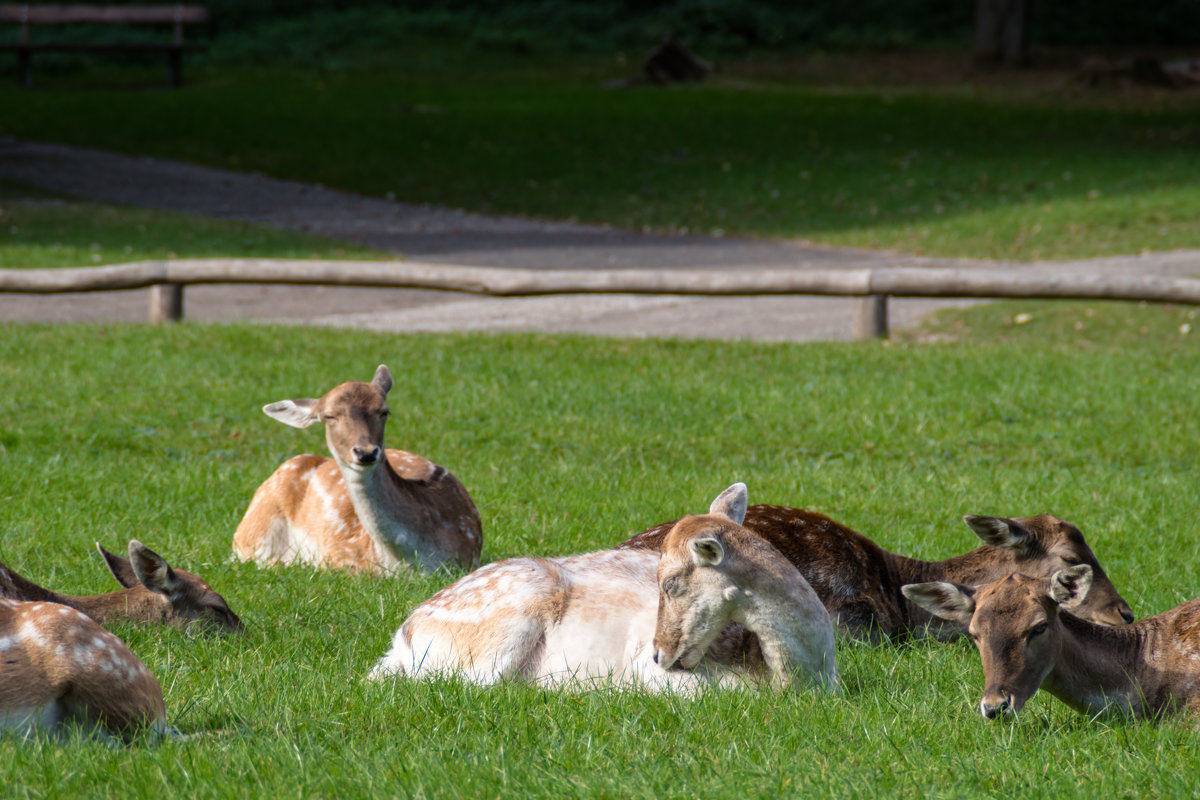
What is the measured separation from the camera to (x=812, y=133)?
94.2ft

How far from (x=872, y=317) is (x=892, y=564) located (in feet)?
24.9

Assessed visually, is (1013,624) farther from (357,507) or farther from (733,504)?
(357,507)

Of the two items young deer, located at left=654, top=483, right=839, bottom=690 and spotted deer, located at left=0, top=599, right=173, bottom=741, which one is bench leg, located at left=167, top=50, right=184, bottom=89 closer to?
spotted deer, located at left=0, top=599, right=173, bottom=741

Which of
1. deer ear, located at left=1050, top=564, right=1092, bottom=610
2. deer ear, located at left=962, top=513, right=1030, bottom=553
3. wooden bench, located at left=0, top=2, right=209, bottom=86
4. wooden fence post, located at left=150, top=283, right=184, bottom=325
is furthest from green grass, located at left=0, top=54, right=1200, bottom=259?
deer ear, located at left=1050, top=564, right=1092, bottom=610

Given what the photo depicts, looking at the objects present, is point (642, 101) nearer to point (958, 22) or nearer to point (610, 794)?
point (958, 22)

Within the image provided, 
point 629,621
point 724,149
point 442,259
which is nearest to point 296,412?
point 629,621

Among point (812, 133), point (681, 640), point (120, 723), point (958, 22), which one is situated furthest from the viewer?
point (958, 22)

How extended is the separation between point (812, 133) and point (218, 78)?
17.6 m

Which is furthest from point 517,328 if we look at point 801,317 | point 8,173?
point 8,173

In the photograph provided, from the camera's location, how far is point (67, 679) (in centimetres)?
396

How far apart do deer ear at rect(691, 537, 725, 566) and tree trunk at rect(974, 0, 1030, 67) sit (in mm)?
36607

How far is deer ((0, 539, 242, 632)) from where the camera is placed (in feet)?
17.2

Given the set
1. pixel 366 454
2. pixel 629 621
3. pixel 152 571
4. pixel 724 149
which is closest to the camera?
pixel 629 621

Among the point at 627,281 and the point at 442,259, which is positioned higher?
the point at 627,281
